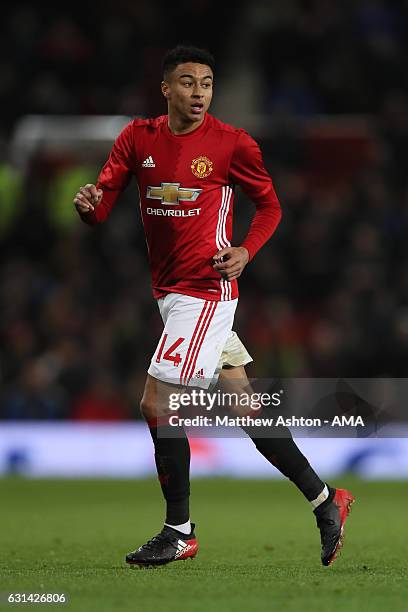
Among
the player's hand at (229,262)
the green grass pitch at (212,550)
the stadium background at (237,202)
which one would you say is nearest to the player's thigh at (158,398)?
the player's hand at (229,262)

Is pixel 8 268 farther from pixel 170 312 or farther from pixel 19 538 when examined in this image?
pixel 170 312

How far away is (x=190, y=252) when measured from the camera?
5969 millimetres

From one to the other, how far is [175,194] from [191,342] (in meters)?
0.65

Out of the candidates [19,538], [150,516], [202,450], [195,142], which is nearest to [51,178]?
[202,450]

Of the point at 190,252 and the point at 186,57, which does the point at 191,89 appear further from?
the point at 190,252

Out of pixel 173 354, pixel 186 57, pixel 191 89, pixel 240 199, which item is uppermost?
pixel 186 57

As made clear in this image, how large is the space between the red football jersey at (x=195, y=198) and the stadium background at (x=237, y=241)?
59.9 inches

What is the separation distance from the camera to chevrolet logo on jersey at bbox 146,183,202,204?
5.96 metres

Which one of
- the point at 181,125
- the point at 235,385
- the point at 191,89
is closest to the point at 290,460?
the point at 235,385

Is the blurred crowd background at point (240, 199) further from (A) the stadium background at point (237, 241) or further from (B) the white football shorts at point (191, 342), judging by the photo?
(B) the white football shorts at point (191, 342)

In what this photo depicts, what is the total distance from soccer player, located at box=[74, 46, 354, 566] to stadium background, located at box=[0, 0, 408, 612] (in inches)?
30.0

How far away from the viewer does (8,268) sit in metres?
14.6

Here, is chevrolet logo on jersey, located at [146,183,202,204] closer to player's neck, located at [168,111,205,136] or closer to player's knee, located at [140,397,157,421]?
player's neck, located at [168,111,205,136]

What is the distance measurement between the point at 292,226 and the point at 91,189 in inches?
323
